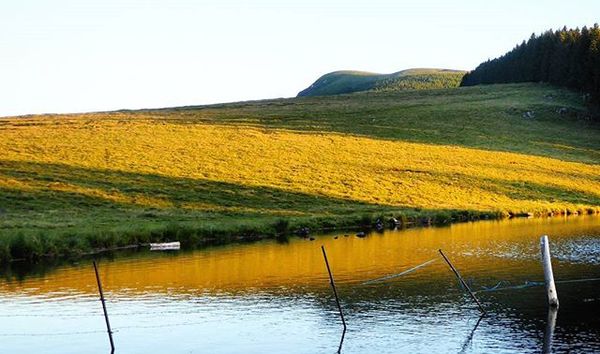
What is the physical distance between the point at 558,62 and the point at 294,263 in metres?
107

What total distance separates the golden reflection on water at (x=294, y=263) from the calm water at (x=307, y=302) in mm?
101

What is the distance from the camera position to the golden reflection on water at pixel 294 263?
36594 millimetres

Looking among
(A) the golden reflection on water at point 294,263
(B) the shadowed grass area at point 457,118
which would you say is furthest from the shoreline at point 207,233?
(B) the shadowed grass area at point 457,118

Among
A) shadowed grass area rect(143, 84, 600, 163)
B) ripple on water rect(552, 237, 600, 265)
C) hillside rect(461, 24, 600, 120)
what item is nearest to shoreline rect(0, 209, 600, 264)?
ripple on water rect(552, 237, 600, 265)

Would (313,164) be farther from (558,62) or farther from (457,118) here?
(558,62)

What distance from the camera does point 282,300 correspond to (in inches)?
1262

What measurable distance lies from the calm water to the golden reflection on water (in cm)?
10

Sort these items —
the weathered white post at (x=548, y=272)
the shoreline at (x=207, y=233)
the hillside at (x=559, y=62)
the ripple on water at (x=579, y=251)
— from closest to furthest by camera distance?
1. the weathered white post at (x=548, y=272)
2. the ripple on water at (x=579, y=251)
3. the shoreline at (x=207, y=233)
4. the hillside at (x=559, y=62)

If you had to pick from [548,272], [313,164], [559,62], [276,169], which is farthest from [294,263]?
[559,62]

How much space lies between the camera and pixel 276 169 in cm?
7906

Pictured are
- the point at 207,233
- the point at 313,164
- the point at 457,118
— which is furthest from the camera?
Result: the point at 457,118

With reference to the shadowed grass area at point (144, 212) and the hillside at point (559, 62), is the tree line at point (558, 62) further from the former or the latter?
the shadowed grass area at point (144, 212)

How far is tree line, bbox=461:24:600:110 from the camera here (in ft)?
396

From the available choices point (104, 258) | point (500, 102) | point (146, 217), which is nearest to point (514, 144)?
point (500, 102)
